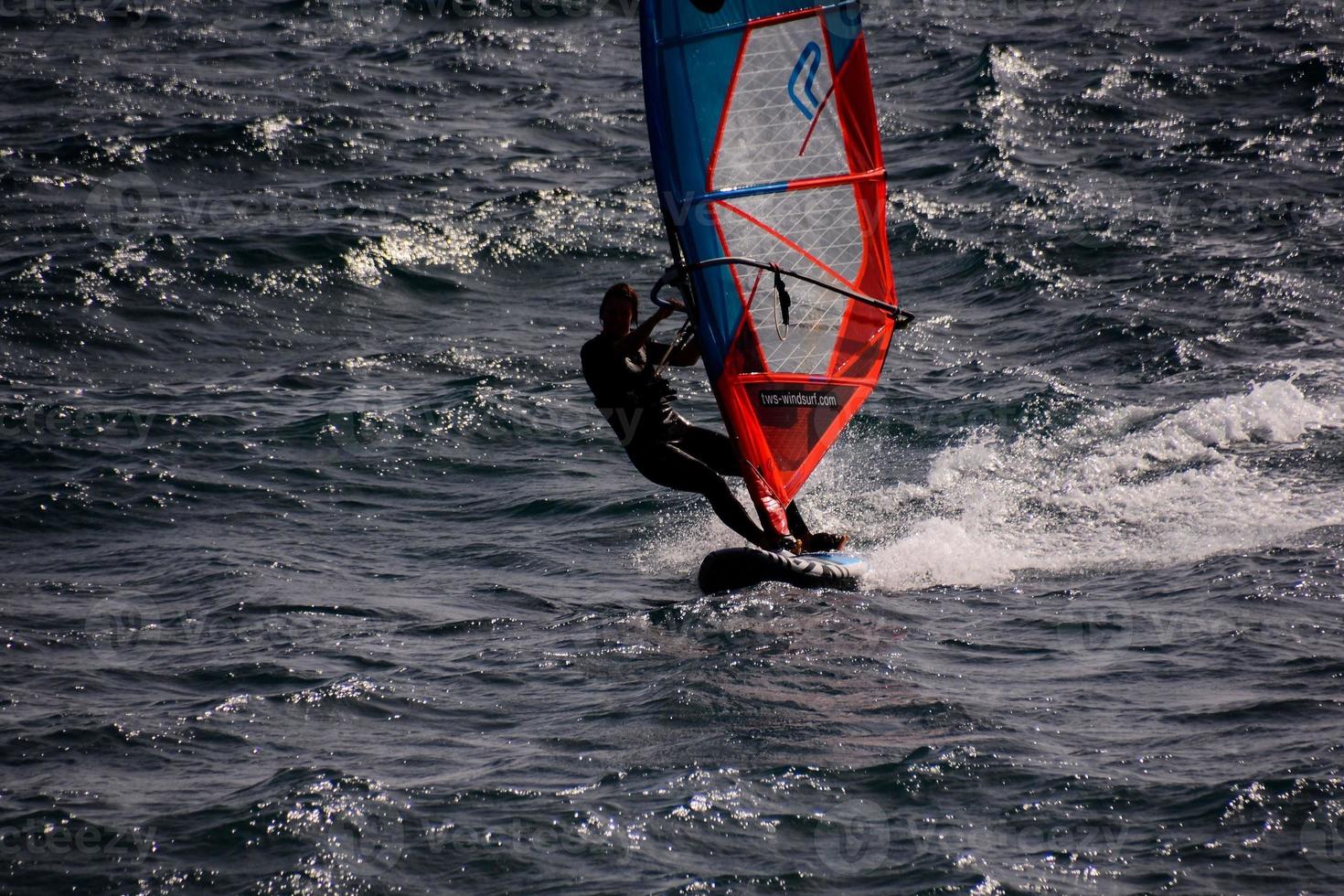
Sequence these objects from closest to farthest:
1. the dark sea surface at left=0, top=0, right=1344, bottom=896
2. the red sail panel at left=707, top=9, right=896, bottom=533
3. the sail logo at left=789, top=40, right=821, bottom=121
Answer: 1. the dark sea surface at left=0, top=0, right=1344, bottom=896
2. the red sail panel at left=707, top=9, right=896, bottom=533
3. the sail logo at left=789, top=40, right=821, bottom=121

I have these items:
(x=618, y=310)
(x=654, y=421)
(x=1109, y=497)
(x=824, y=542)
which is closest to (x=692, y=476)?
(x=654, y=421)

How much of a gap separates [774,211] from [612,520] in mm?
2349

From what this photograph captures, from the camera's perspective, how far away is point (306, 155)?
16578 mm

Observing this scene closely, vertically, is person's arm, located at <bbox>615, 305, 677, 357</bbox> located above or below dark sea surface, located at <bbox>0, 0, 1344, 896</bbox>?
above

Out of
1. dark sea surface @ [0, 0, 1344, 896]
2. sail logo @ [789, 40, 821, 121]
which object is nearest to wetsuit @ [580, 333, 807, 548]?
dark sea surface @ [0, 0, 1344, 896]

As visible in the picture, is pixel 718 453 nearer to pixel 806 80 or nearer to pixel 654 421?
pixel 654 421

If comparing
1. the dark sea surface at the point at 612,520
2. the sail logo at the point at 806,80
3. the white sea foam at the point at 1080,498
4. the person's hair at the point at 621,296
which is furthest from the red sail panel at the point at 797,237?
the dark sea surface at the point at 612,520

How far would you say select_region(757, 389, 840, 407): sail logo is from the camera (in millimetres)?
8133

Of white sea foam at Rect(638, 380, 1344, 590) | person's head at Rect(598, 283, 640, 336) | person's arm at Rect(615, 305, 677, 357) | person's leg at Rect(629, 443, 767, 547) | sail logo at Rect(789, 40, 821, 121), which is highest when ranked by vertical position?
sail logo at Rect(789, 40, 821, 121)

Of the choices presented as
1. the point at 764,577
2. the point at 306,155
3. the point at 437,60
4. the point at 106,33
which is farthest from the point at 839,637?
the point at 106,33

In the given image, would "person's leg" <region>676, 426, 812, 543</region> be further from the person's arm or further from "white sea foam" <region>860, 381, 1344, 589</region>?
the person's arm

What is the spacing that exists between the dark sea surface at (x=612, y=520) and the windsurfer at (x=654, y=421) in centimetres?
57

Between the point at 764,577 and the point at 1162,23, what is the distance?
16997 mm

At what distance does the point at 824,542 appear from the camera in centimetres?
784
